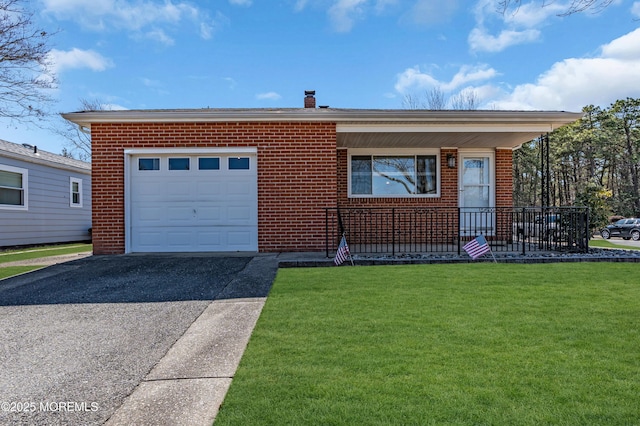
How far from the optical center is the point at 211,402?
2.19 m

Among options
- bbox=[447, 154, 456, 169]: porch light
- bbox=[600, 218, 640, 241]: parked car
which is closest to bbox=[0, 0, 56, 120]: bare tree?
bbox=[447, 154, 456, 169]: porch light

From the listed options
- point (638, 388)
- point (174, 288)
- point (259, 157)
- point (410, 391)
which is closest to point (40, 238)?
point (259, 157)

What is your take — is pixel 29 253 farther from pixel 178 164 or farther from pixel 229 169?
pixel 229 169

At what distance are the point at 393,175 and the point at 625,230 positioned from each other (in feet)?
63.7

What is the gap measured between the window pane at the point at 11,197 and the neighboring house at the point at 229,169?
21.9 ft

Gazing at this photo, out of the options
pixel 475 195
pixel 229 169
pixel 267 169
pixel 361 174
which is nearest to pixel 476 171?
pixel 475 195

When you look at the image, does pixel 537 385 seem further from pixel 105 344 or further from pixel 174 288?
pixel 174 288

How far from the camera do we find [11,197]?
42.1 feet

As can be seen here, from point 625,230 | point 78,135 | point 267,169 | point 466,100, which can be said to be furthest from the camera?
point 78,135

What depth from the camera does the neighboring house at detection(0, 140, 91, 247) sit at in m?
12.7

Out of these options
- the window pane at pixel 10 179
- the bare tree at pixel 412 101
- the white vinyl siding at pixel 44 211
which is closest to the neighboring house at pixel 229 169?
the window pane at pixel 10 179

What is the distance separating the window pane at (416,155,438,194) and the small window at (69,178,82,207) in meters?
13.7

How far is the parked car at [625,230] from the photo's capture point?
21.7 metres

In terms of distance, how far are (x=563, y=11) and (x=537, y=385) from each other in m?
4.33
